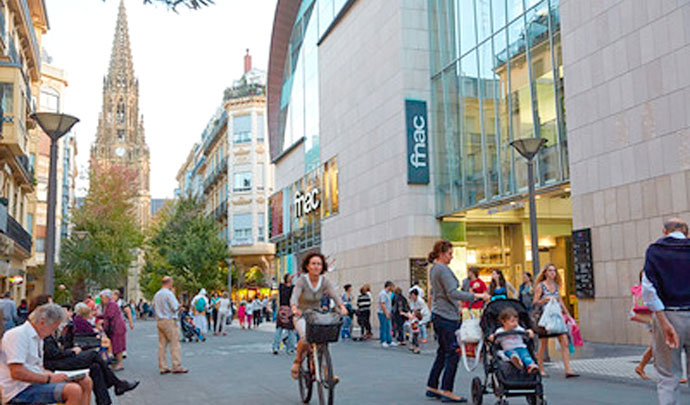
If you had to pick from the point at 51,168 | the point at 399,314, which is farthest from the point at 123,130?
the point at 51,168

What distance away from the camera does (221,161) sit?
61.3 m

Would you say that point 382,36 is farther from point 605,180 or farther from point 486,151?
point 605,180

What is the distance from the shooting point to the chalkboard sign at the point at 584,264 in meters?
16.7

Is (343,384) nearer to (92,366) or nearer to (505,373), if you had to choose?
(505,373)

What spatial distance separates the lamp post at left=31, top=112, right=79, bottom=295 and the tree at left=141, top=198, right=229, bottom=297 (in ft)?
129

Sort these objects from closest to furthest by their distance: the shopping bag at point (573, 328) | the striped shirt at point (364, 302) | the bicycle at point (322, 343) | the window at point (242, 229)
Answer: the bicycle at point (322, 343) → the shopping bag at point (573, 328) → the striped shirt at point (364, 302) → the window at point (242, 229)

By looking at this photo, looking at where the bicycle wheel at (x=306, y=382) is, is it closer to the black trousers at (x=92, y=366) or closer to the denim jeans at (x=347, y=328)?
the black trousers at (x=92, y=366)

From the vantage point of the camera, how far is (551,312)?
33.8 feet

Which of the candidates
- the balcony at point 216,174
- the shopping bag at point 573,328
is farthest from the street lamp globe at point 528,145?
the balcony at point 216,174

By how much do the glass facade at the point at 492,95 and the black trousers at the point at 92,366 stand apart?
13818 millimetres

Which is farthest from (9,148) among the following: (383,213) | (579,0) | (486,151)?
(579,0)

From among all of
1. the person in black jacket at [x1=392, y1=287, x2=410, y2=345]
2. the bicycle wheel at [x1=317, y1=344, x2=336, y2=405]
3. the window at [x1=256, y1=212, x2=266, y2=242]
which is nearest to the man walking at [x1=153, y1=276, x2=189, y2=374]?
the bicycle wheel at [x1=317, y1=344, x2=336, y2=405]

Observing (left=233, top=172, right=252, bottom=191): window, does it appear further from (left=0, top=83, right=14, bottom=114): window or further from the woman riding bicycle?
the woman riding bicycle

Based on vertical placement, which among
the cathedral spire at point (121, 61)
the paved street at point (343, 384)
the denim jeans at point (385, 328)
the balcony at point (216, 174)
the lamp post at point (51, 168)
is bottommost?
the paved street at point (343, 384)
